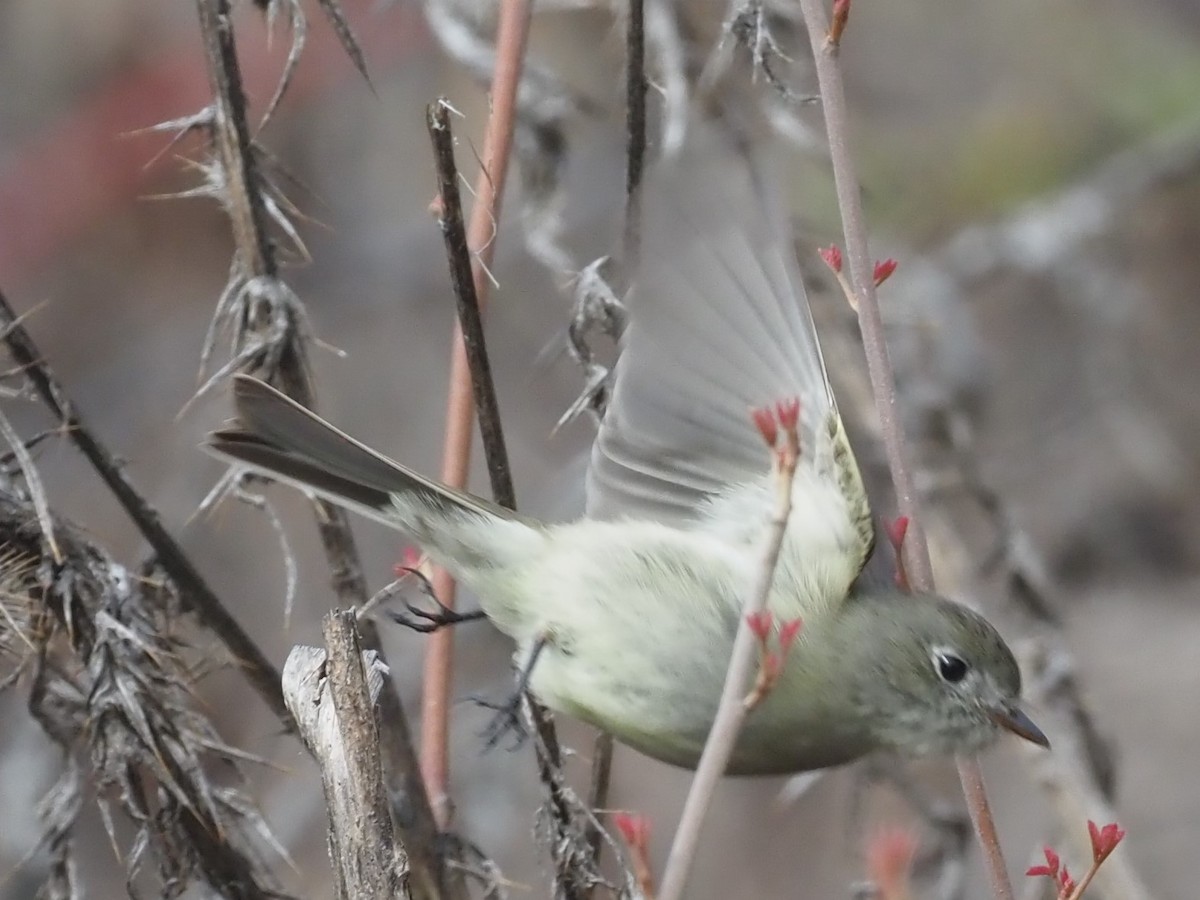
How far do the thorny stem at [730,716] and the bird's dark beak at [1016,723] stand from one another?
0.60m

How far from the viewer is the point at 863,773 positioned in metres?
1.90

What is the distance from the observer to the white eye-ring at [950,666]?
57.1 inches

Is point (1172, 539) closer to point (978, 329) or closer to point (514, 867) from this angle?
point (978, 329)

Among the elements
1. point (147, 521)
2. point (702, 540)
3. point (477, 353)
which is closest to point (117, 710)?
point (147, 521)

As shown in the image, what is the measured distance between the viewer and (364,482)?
149cm

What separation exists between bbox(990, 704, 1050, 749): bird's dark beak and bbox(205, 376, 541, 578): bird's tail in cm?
49

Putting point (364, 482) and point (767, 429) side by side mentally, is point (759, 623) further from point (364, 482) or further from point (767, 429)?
point (364, 482)

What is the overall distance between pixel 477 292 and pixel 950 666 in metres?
0.57

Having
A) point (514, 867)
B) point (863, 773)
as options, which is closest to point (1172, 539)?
point (514, 867)

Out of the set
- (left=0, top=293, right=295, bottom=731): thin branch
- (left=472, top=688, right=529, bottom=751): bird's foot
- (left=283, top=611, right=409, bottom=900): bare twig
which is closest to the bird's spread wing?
(left=472, top=688, right=529, bottom=751): bird's foot

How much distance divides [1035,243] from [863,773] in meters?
1.80

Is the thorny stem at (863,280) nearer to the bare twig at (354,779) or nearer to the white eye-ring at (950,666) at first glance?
the white eye-ring at (950,666)

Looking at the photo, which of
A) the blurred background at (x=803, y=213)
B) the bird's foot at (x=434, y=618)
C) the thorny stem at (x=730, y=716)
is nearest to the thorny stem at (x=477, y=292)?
the bird's foot at (x=434, y=618)

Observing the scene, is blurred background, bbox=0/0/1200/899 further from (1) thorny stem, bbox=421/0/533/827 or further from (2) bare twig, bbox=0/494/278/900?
(2) bare twig, bbox=0/494/278/900
